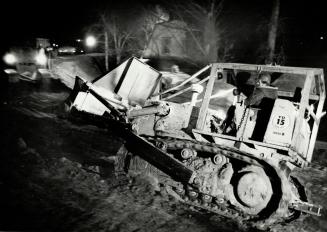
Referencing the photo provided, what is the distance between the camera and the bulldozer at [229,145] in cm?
473

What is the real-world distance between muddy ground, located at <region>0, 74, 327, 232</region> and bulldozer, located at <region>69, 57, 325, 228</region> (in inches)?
12.8

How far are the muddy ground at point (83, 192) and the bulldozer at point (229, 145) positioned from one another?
0.33 m

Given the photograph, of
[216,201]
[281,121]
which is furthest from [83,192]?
[281,121]

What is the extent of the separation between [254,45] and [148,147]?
919 inches

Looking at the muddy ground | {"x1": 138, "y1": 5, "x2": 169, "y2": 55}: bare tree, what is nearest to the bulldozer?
the muddy ground

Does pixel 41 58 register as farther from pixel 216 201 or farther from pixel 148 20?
pixel 216 201

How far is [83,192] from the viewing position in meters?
5.48

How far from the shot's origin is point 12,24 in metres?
25.5

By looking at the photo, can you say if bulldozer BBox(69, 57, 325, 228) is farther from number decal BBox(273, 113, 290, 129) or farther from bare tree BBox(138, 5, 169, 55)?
bare tree BBox(138, 5, 169, 55)

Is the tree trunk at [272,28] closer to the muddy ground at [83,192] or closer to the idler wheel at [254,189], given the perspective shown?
the muddy ground at [83,192]

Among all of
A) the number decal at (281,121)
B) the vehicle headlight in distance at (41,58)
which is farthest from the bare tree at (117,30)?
the number decal at (281,121)

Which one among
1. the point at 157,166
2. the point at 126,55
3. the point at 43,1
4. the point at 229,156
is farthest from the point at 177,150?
the point at 43,1

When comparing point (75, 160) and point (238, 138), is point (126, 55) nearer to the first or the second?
point (75, 160)

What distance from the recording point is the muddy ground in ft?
14.8
